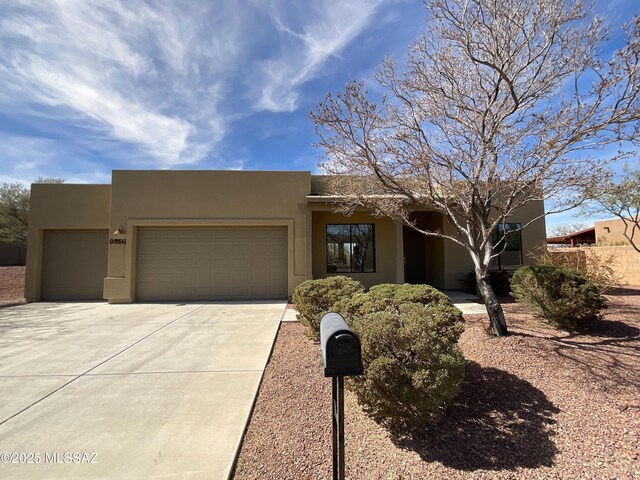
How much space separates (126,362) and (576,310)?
24.6 ft

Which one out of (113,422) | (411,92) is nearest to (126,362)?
(113,422)

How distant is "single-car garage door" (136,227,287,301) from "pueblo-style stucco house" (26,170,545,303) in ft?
0.11

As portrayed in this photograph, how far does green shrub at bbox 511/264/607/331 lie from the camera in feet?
18.1

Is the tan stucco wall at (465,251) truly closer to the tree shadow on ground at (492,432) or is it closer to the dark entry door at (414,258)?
the dark entry door at (414,258)

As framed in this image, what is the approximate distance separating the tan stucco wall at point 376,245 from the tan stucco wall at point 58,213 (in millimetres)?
7687

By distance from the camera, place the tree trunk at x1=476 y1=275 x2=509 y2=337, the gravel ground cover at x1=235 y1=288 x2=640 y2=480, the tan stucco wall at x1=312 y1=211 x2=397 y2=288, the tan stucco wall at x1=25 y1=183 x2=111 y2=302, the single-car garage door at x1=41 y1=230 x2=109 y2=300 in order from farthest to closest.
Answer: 1. the tan stucco wall at x1=312 y1=211 x2=397 y2=288
2. the single-car garage door at x1=41 y1=230 x2=109 y2=300
3. the tan stucco wall at x1=25 y1=183 x2=111 y2=302
4. the tree trunk at x1=476 y1=275 x2=509 y2=337
5. the gravel ground cover at x1=235 y1=288 x2=640 y2=480

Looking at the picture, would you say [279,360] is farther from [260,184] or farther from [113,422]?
[260,184]

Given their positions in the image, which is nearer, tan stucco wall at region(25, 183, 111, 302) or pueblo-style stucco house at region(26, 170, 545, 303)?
pueblo-style stucco house at region(26, 170, 545, 303)

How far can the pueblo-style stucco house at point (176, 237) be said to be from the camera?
37.0 feet

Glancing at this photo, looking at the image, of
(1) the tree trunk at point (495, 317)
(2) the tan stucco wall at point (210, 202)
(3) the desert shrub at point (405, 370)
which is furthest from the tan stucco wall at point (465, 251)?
(3) the desert shrub at point (405, 370)

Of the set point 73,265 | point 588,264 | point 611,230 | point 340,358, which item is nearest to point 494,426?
point 340,358

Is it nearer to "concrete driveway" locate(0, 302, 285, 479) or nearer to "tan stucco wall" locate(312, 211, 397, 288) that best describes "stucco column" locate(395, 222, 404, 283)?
"tan stucco wall" locate(312, 211, 397, 288)

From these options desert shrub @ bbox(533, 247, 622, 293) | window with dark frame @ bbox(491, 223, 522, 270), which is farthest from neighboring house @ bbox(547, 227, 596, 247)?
desert shrub @ bbox(533, 247, 622, 293)

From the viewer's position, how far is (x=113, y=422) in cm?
345
